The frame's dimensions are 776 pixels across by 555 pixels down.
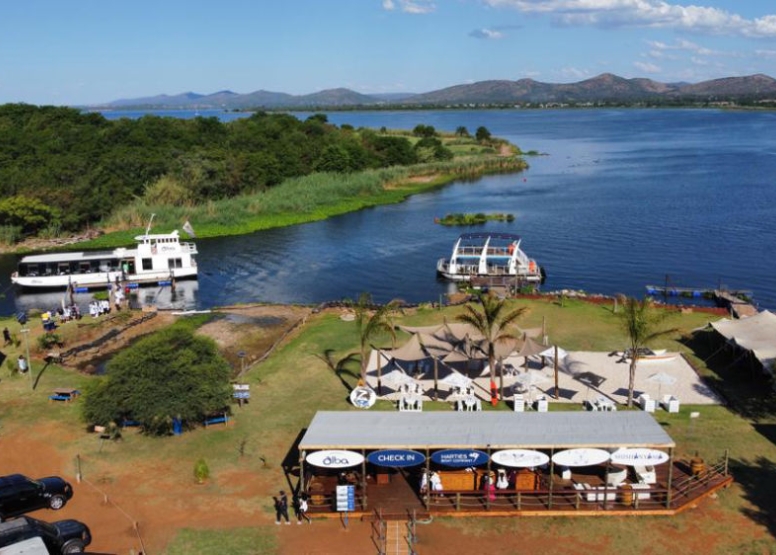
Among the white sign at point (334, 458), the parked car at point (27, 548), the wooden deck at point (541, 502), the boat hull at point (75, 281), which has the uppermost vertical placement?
the white sign at point (334, 458)

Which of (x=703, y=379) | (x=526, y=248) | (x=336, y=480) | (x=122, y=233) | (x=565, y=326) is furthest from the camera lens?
(x=122, y=233)

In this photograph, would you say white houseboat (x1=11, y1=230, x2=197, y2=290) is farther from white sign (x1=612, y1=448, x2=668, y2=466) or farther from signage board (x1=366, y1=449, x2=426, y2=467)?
white sign (x1=612, y1=448, x2=668, y2=466)

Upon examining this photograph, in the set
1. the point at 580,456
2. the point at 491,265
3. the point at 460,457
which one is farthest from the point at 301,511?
the point at 491,265

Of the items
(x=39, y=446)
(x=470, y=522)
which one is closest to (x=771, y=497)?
(x=470, y=522)

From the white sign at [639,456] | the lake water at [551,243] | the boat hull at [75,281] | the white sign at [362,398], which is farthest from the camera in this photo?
the boat hull at [75,281]

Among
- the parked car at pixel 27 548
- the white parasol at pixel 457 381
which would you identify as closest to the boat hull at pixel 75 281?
the white parasol at pixel 457 381

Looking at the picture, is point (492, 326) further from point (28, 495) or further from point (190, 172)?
point (190, 172)

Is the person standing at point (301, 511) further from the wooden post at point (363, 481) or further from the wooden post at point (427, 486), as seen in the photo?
the wooden post at point (427, 486)

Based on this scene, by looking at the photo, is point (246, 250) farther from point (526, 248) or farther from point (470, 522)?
point (470, 522)
